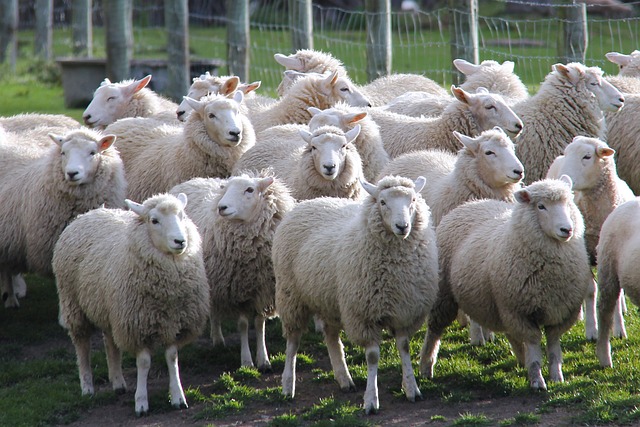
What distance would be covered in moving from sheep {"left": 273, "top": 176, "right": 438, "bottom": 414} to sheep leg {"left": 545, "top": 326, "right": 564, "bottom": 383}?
2.40 ft

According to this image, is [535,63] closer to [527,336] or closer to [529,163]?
[529,163]

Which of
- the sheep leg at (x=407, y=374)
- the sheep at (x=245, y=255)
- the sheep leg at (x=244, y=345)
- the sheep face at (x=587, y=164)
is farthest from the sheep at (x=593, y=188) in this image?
the sheep leg at (x=244, y=345)

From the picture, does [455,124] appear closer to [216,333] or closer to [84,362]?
[216,333]

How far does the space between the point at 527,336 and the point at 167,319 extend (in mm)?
2137

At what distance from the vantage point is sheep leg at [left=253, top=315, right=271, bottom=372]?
6578mm

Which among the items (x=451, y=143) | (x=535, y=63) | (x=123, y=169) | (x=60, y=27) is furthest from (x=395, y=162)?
(x=60, y=27)

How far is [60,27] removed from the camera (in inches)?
969

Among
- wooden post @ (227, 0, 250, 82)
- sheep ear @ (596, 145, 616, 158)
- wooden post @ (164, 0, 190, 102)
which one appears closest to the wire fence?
wooden post @ (227, 0, 250, 82)

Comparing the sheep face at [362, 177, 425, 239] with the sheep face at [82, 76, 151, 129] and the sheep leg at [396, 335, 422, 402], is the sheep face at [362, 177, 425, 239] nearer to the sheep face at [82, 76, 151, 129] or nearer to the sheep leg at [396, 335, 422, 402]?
the sheep leg at [396, 335, 422, 402]

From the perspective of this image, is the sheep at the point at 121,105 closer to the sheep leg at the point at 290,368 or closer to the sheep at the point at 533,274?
the sheep leg at the point at 290,368

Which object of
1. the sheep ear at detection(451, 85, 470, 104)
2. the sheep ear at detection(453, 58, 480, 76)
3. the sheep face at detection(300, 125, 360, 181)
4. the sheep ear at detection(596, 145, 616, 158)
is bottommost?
the sheep ear at detection(596, 145, 616, 158)

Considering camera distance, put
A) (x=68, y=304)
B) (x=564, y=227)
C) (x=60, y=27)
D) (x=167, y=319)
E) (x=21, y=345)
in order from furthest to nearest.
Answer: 1. (x=60, y=27)
2. (x=21, y=345)
3. (x=68, y=304)
4. (x=167, y=319)
5. (x=564, y=227)

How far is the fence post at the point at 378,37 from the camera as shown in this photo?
11.1 metres

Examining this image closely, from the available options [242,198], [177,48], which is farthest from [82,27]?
[242,198]
